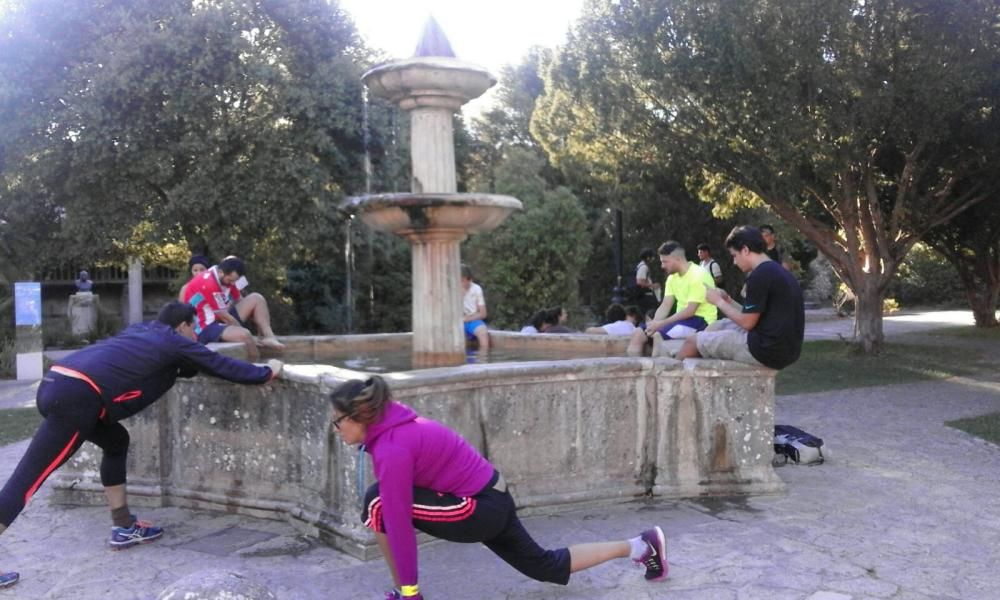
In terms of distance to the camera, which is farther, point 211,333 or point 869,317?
point 869,317

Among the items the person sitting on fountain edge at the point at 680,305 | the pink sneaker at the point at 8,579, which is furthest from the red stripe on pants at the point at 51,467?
the person sitting on fountain edge at the point at 680,305

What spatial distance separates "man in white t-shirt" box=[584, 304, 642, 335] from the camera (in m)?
9.36

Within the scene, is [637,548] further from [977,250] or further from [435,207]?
[977,250]

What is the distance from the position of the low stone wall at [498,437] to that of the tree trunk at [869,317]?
1127 cm

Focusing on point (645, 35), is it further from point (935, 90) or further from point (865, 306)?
point (865, 306)

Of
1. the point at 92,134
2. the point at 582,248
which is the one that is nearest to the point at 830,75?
the point at 582,248

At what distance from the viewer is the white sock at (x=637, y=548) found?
4426mm

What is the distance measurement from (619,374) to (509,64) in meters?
32.3

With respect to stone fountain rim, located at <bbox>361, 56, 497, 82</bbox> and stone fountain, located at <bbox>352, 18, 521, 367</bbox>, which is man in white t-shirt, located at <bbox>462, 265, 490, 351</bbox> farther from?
stone fountain rim, located at <bbox>361, 56, 497, 82</bbox>

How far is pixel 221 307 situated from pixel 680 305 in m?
4.22

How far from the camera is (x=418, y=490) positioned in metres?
3.88

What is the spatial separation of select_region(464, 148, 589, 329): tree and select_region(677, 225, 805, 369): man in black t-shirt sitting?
47.4 feet

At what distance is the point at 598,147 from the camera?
1853 centimetres

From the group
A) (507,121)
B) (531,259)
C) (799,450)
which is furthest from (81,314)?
(799,450)
